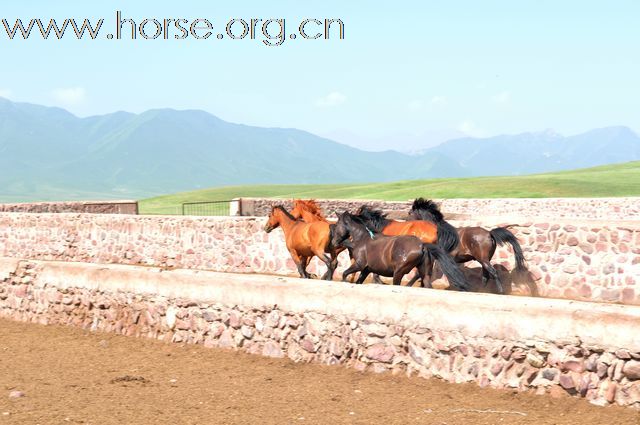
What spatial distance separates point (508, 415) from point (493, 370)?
93 cm

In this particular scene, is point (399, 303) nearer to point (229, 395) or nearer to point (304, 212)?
point (229, 395)

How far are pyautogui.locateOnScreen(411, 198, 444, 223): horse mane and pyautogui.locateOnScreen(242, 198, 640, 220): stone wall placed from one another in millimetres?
9729

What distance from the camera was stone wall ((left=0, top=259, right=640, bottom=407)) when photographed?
29.4 ft

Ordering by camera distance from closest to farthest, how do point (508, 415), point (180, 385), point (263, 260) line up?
point (508, 415), point (180, 385), point (263, 260)

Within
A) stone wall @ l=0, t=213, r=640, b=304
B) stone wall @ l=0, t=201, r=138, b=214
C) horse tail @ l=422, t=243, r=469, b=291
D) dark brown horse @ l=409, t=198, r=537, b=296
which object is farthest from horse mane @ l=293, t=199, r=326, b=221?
stone wall @ l=0, t=201, r=138, b=214

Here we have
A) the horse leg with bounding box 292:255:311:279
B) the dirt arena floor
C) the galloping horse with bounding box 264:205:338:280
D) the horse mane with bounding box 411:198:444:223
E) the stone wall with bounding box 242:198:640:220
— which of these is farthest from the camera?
the stone wall with bounding box 242:198:640:220

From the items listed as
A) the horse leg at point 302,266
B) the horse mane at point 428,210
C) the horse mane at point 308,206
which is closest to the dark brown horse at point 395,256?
the horse mane at point 428,210

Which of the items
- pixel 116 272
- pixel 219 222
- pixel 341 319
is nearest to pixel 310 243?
pixel 219 222

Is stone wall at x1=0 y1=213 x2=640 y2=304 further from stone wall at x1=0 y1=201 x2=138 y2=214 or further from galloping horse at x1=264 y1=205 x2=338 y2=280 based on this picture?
stone wall at x1=0 y1=201 x2=138 y2=214

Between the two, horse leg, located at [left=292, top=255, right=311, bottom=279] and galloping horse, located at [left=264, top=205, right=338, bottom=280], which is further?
horse leg, located at [left=292, top=255, right=311, bottom=279]

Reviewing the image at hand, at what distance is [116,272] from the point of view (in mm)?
13328

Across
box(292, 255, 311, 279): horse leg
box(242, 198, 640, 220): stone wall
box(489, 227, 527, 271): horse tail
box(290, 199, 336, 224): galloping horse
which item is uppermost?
box(290, 199, 336, 224): galloping horse

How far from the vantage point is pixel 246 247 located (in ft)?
72.0

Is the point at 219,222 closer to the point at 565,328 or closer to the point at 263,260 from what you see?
the point at 263,260
